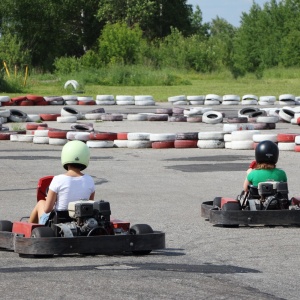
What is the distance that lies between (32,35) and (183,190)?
2180 inches

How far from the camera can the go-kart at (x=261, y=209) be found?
320 inches

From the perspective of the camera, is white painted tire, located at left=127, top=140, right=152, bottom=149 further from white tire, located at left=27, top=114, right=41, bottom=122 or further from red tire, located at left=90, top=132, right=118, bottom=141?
white tire, located at left=27, top=114, right=41, bottom=122

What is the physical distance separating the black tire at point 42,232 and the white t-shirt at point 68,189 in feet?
0.86

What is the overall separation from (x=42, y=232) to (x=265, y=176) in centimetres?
241

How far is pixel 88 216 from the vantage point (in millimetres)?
6660

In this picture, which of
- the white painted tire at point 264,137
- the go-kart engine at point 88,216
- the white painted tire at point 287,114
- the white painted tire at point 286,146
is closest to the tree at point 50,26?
the white painted tire at point 287,114

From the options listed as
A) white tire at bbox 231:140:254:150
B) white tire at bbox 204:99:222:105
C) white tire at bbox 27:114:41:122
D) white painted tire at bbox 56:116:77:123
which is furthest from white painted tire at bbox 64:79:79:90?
white tire at bbox 231:140:254:150

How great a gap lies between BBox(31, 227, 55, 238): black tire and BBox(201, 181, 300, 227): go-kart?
1974 mm

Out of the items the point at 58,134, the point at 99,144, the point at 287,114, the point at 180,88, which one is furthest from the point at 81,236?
the point at 180,88

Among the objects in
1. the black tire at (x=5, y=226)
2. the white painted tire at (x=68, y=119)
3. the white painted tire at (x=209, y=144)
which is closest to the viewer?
the black tire at (x=5, y=226)

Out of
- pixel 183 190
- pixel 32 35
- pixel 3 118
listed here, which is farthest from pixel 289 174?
pixel 32 35

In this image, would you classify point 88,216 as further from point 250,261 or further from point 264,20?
point 264,20

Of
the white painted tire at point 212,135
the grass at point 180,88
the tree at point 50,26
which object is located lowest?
the white painted tire at point 212,135

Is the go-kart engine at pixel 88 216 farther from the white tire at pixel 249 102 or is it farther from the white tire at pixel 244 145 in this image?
the white tire at pixel 249 102
